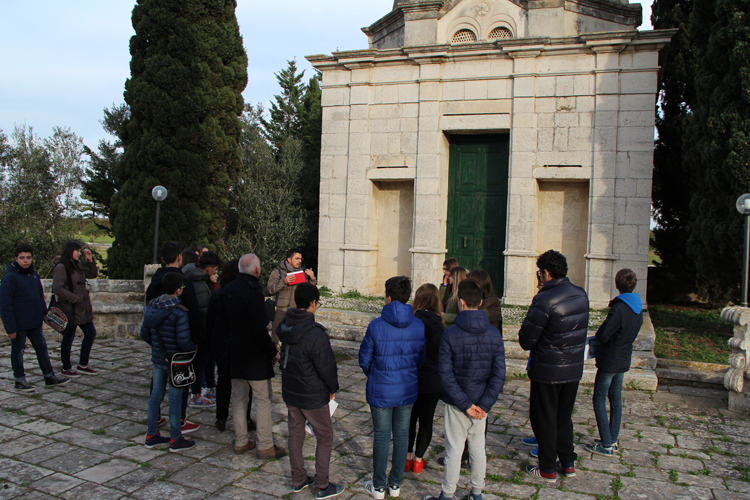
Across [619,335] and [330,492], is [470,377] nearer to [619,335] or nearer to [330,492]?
[330,492]

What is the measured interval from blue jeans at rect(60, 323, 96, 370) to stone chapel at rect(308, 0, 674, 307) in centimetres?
519

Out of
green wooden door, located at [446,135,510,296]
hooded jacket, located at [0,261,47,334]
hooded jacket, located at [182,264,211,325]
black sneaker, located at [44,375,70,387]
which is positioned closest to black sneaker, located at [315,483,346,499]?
hooded jacket, located at [182,264,211,325]

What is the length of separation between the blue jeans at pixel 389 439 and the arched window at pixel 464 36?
9492mm

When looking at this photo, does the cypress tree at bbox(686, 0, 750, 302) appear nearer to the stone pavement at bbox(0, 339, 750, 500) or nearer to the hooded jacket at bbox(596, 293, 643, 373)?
the stone pavement at bbox(0, 339, 750, 500)

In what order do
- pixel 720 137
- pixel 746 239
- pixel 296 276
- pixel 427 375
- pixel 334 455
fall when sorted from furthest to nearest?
pixel 720 137
pixel 746 239
pixel 296 276
pixel 334 455
pixel 427 375

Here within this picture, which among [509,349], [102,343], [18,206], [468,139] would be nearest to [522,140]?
[468,139]

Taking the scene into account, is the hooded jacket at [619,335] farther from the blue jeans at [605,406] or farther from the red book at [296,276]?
the red book at [296,276]

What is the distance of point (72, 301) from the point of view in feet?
→ 23.0

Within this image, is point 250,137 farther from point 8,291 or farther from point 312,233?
point 8,291

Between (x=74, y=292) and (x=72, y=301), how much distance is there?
0.16m

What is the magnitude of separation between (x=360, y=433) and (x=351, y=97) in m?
8.04

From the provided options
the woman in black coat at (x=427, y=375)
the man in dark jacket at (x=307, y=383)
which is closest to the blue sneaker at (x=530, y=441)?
the woman in black coat at (x=427, y=375)

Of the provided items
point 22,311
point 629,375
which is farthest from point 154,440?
point 629,375

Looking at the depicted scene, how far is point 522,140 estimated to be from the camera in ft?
33.6
